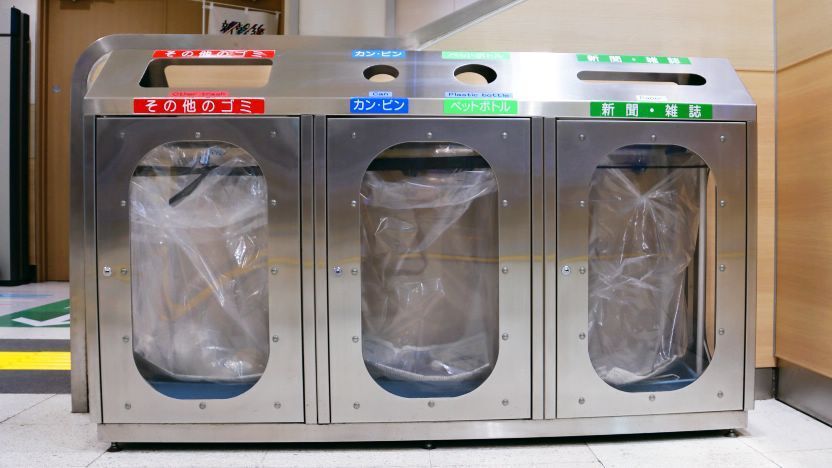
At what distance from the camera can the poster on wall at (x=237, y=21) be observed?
208 inches

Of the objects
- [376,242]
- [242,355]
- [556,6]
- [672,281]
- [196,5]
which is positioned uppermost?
[196,5]

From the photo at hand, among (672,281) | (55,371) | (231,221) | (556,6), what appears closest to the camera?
(231,221)

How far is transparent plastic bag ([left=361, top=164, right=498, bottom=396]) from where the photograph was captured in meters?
1.85

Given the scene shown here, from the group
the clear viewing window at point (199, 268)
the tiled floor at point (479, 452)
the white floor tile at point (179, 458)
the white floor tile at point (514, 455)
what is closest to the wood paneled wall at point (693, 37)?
the tiled floor at point (479, 452)

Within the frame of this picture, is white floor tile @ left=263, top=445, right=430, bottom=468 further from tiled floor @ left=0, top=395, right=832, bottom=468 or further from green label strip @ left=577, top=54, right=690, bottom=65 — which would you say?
green label strip @ left=577, top=54, right=690, bottom=65

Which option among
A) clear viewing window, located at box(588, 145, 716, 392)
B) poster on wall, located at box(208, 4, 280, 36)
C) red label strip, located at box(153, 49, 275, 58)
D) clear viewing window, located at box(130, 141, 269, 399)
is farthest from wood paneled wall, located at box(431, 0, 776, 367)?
poster on wall, located at box(208, 4, 280, 36)

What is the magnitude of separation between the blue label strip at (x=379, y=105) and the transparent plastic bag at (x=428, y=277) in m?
0.22

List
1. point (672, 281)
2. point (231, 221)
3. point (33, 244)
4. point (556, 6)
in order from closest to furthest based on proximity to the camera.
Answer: point (231, 221)
point (672, 281)
point (556, 6)
point (33, 244)

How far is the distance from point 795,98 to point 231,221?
2097 millimetres

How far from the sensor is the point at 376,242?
1892mm

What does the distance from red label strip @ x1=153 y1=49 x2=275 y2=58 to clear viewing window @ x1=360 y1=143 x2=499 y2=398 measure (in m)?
0.54

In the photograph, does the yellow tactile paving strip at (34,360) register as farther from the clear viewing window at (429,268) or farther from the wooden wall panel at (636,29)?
the wooden wall panel at (636,29)

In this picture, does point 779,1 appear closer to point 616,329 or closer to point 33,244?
point 616,329

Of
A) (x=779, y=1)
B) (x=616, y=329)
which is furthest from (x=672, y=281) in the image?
(x=779, y=1)
